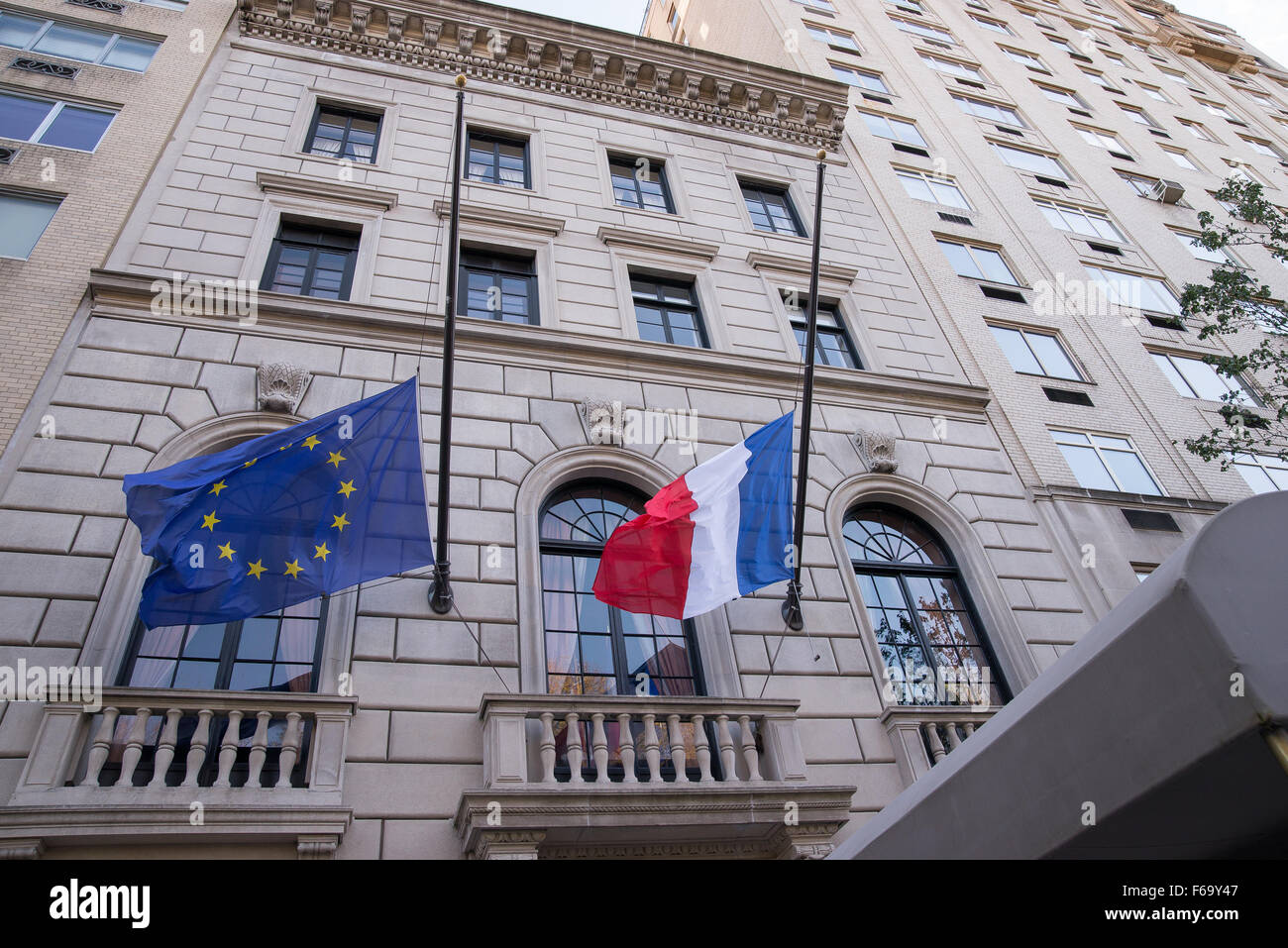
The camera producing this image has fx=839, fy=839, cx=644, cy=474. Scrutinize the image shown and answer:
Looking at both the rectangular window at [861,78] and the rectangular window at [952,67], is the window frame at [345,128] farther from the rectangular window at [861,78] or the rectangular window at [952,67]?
the rectangular window at [952,67]

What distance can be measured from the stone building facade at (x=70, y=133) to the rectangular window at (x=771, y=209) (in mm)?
12063

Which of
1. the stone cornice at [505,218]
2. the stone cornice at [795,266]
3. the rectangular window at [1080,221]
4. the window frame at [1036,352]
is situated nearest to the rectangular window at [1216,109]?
the rectangular window at [1080,221]

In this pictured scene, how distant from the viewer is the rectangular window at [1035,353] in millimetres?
19000

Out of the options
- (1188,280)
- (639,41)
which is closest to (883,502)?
(639,41)

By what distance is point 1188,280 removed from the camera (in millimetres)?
25484

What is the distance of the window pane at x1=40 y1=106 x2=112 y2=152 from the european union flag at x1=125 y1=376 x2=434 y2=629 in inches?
347

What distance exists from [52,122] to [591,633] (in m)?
13.4

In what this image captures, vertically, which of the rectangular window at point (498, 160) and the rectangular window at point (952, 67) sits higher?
the rectangular window at point (952, 67)

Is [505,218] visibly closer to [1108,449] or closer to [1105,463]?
[1105,463]

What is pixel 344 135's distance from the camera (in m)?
17.5

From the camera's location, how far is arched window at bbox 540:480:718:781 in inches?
421

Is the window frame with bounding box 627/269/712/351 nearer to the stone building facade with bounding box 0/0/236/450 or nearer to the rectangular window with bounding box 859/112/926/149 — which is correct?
the stone building facade with bounding box 0/0/236/450

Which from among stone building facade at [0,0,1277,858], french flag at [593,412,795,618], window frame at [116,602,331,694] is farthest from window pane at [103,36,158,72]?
french flag at [593,412,795,618]
